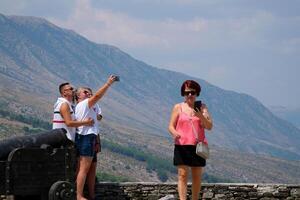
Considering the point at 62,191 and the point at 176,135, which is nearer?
the point at 62,191

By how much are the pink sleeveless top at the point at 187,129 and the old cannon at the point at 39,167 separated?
173cm

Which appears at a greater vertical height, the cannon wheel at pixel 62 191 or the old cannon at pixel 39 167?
the old cannon at pixel 39 167

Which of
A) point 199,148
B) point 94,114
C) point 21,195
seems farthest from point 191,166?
point 21,195

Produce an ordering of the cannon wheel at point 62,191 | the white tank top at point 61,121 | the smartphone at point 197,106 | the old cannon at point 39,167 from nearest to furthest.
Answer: the old cannon at point 39,167 < the cannon wheel at point 62,191 < the smartphone at point 197,106 < the white tank top at point 61,121

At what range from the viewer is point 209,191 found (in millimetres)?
12945

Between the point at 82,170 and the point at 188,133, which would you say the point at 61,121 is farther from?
the point at 188,133

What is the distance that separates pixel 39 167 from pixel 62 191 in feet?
1.46

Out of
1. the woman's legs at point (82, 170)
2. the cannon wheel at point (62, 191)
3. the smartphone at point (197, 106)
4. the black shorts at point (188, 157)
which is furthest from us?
the woman's legs at point (82, 170)

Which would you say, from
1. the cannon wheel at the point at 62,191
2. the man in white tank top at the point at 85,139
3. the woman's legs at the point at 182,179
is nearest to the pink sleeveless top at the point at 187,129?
the woman's legs at the point at 182,179

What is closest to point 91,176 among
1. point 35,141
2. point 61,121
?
point 61,121

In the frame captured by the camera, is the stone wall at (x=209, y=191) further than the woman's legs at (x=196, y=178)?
Yes

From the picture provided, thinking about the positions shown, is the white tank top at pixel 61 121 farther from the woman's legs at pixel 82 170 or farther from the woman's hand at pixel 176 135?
the woman's hand at pixel 176 135

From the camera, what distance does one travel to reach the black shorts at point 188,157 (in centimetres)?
941

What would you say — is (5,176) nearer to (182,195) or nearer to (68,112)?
(68,112)
